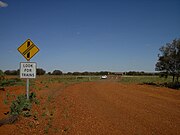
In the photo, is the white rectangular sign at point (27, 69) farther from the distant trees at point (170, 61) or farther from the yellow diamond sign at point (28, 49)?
the distant trees at point (170, 61)

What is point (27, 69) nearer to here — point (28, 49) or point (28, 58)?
point (28, 58)

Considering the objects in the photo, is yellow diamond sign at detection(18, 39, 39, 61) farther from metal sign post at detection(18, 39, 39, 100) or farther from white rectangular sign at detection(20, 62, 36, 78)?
white rectangular sign at detection(20, 62, 36, 78)

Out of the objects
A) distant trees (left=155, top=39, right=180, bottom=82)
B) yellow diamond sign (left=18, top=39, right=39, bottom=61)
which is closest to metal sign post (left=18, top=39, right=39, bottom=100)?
yellow diamond sign (left=18, top=39, right=39, bottom=61)

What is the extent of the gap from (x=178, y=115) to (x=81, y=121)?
4.37 m

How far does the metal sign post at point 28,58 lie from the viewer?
1048 centimetres

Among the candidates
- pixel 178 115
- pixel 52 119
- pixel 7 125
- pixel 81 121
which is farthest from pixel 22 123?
pixel 178 115

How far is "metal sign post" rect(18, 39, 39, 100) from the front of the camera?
10484 millimetres

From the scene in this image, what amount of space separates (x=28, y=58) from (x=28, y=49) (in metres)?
0.46

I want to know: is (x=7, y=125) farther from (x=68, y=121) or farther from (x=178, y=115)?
(x=178, y=115)

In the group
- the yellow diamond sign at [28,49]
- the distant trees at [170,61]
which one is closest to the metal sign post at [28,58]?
the yellow diamond sign at [28,49]

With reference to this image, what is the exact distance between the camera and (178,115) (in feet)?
29.7

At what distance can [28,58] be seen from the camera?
1060 cm

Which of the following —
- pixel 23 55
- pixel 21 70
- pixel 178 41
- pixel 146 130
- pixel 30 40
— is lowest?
pixel 146 130

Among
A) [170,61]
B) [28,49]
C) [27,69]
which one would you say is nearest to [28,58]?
[28,49]
